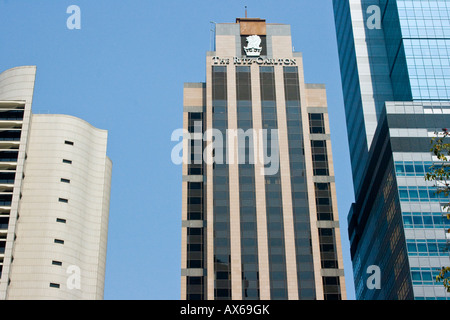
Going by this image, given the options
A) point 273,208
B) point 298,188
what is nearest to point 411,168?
point 298,188

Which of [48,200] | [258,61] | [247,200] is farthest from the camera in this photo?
[258,61]

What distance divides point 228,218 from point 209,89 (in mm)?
33396

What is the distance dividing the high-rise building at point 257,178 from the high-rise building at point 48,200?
801 inches

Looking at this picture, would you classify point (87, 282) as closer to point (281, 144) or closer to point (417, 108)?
point (281, 144)

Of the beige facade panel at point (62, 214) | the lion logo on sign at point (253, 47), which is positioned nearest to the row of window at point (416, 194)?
the lion logo on sign at point (253, 47)

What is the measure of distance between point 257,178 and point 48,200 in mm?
43763

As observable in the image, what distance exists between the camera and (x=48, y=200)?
143m

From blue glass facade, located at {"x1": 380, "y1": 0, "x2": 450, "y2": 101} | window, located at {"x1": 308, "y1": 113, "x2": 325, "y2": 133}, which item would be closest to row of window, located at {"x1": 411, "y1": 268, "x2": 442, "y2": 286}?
window, located at {"x1": 308, "y1": 113, "x2": 325, "y2": 133}

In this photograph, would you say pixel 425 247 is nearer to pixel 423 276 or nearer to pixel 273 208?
pixel 423 276

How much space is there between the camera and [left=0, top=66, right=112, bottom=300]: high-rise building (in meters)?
136

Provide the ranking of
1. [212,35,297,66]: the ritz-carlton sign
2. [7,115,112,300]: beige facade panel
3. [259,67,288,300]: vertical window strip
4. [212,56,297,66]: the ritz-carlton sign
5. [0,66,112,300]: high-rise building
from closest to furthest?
[259,67,288,300]: vertical window strip
[0,66,112,300]: high-rise building
[7,115,112,300]: beige facade panel
[212,56,297,66]: the ritz-carlton sign
[212,35,297,66]: the ritz-carlton sign

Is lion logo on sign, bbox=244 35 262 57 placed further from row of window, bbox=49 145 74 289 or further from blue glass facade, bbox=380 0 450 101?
row of window, bbox=49 145 74 289

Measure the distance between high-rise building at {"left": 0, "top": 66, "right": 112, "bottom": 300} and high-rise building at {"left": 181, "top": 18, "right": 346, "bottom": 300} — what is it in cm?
2034

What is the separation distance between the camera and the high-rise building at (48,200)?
135625 millimetres
